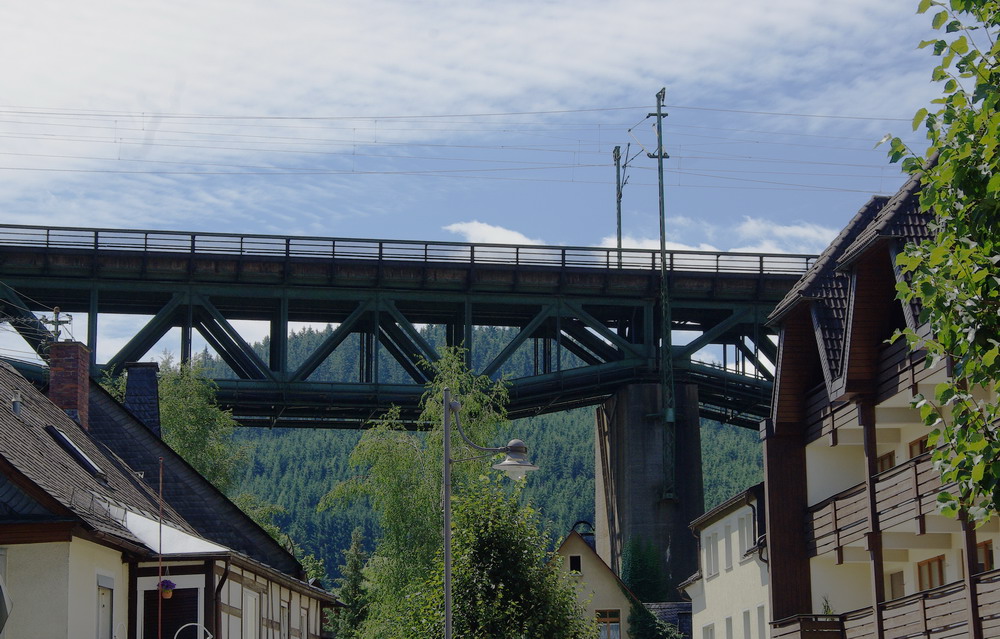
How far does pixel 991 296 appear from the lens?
42.9ft

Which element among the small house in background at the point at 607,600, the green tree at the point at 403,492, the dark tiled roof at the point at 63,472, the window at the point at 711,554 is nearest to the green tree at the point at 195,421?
the green tree at the point at 403,492

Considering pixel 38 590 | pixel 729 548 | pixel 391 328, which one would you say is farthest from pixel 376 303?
pixel 38 590

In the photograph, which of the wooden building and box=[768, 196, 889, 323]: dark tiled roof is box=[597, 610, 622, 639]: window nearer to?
the wooden building

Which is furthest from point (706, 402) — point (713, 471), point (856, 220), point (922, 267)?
point (713, 471)

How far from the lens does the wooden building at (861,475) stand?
2919 cm

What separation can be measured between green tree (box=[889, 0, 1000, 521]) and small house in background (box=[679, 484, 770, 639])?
1089 inches

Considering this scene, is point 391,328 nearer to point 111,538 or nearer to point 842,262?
point 842,262

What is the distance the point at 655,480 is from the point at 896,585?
26808mm

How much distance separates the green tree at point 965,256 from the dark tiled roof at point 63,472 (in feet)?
50.1

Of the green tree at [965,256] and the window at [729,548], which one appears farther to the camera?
the window at [729,548]

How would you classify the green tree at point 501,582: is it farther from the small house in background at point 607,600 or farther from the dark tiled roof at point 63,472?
the small house in background at point 607,600

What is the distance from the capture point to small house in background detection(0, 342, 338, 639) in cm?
2397

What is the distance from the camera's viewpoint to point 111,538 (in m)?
25.3

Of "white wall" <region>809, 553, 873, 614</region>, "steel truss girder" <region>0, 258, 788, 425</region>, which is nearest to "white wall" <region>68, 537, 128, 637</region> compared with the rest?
"white wall" <region>809, 553, 873, 614</region>
